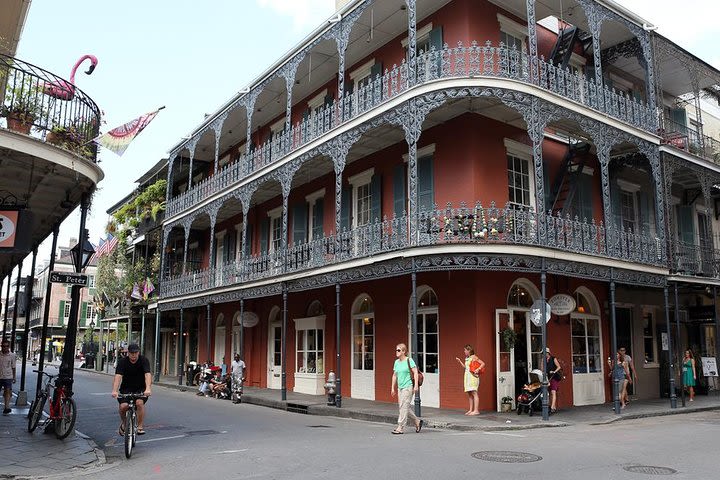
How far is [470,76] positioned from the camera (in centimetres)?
1339

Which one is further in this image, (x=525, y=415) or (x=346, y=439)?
(x=525, y=415)

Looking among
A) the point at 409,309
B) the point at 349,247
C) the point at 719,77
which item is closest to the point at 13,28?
the point at 349,247

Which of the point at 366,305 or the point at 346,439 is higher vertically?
the point at 366,305

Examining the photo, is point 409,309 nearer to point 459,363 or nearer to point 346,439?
point 459,363

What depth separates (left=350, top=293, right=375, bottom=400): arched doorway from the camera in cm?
1733

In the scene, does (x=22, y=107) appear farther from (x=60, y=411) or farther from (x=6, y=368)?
(x=6, y=368)

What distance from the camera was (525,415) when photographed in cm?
1347

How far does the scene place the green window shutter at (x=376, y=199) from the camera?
17.4 m

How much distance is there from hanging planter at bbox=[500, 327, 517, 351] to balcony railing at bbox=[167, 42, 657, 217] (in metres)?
5.69

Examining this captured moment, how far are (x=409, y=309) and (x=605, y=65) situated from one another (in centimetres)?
976

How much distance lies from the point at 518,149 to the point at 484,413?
6.64 m

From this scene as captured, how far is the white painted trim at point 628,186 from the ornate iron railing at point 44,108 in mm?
14940

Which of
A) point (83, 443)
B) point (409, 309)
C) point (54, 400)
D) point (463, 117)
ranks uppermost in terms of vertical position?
point (463, 117)

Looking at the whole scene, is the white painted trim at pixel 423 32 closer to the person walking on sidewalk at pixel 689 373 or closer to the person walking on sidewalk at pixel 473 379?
the person walking on sidewalk at pixel 473 379
